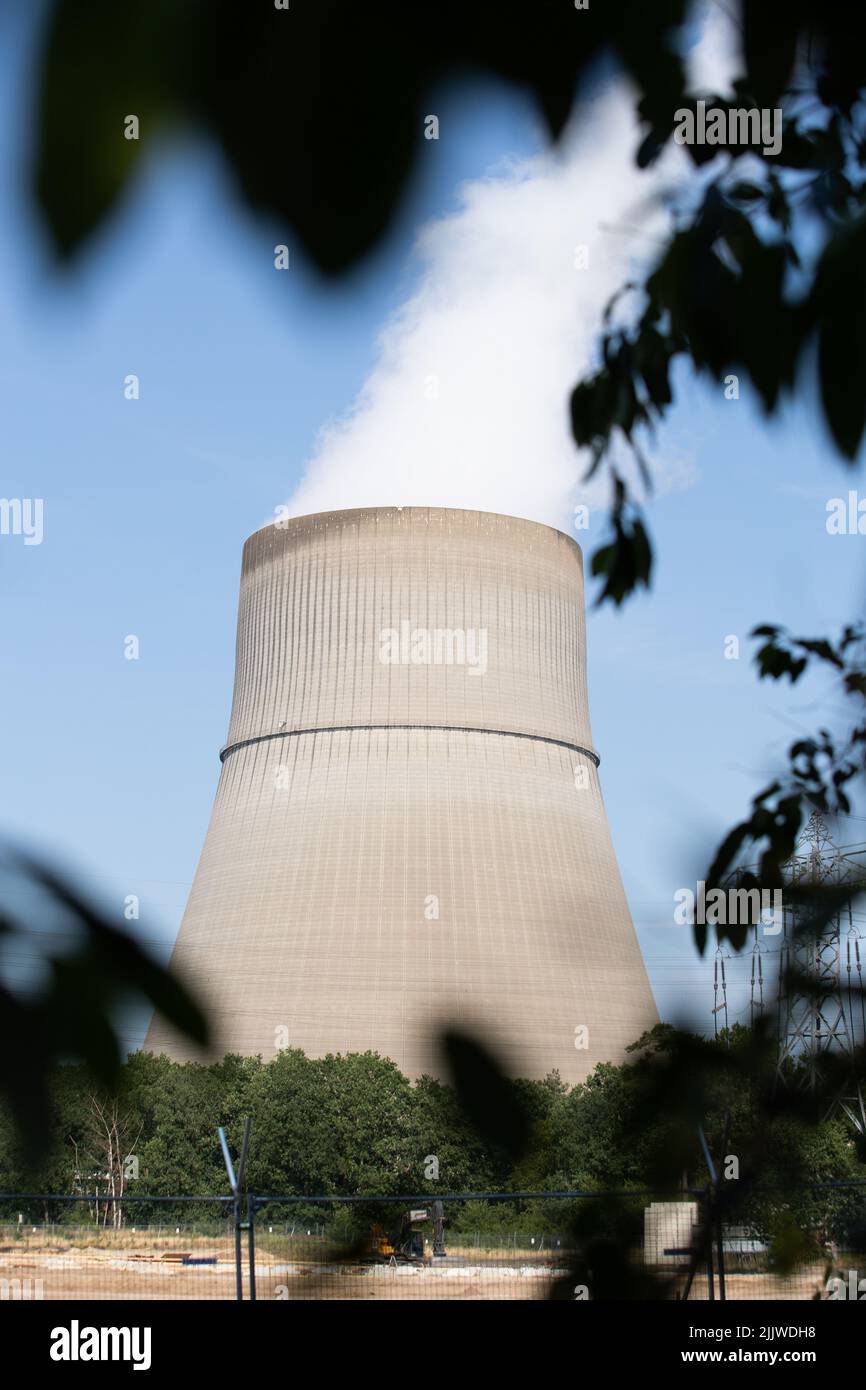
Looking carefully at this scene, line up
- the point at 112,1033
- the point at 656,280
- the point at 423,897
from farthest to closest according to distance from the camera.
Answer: the point at 423,897 < the point at 656,280 < the point at 112,1033

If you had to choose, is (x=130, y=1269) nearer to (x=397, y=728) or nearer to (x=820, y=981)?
(x=397, y=728)

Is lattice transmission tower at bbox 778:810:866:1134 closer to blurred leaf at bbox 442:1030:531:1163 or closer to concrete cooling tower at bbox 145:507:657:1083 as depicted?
blurred leaf at bbox 442:1030:531:1163

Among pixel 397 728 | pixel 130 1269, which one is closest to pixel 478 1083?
pixel 130 1269

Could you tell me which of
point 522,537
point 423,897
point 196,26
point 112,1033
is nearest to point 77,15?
point 196,26

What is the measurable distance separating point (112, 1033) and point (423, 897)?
22999 millimetres

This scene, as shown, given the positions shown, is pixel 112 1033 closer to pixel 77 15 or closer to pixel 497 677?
pixel 77 15

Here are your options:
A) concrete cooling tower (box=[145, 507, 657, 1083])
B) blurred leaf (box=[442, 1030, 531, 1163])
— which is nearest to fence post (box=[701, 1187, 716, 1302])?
blurred leaf (box=[442, 1030, 531, 1163])

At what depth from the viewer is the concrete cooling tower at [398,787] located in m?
23.3

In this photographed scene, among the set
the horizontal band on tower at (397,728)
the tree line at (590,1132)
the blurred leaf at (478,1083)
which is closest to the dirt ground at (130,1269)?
the horizontal band on tower at (397,728)

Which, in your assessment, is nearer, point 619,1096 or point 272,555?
point 619,1096

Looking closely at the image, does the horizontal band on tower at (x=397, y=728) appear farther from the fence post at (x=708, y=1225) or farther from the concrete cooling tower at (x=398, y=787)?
the fence post at (x=708, y=1225)

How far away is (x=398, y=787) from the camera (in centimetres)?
2392

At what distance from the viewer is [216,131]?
0.45m

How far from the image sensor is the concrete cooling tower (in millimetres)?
23312
